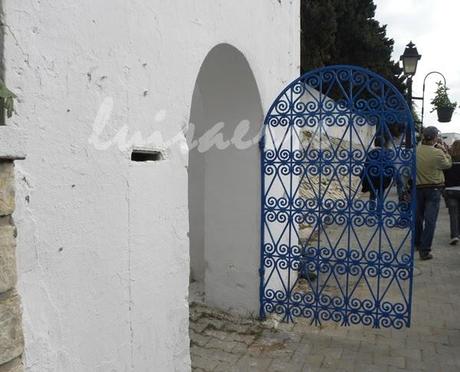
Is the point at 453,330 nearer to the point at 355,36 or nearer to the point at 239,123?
the point at 239,123

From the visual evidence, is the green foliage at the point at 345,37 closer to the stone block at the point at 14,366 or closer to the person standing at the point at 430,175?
the person standing at the point at 430,175

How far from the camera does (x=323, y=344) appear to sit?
14.1 ft

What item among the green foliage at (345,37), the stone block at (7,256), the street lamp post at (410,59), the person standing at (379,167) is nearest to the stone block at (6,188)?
the stone block at (7,256)

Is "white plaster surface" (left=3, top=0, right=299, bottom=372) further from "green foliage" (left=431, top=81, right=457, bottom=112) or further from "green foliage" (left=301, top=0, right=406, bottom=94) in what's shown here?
"green foliage" (left=431, top=81, right=457, bottom=112)

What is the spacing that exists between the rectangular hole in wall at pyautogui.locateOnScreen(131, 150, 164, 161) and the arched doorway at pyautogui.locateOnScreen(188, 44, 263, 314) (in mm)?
1671

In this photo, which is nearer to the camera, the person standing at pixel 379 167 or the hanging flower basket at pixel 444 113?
the person standing at pixel 379 167

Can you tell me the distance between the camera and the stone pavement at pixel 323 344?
390 centimetres

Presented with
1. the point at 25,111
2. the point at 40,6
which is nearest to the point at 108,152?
the point at 25,111

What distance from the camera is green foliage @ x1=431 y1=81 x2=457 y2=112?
1768 centimetres

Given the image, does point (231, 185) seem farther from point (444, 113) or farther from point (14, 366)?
point (444, 113)

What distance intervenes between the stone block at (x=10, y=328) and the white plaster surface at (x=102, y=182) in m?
0.26

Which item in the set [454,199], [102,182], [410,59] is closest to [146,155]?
[102,182]

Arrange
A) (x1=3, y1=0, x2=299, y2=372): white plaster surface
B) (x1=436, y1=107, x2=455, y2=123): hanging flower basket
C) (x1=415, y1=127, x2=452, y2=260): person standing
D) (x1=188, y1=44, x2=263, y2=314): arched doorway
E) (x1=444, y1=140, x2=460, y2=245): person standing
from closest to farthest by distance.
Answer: (x1=3, y1=0, x2=299, y2=372): white plaster surface, (x1=188, y1=44, x2=263, y2=314): arched doorway, (x1=415, y1=127, x2=452, y2=260): person standing, (x1=444, y1=140, x2=460, y2=245): person standing, (x1=436, y1=107, x2=455, y2=123): hanging flower basket

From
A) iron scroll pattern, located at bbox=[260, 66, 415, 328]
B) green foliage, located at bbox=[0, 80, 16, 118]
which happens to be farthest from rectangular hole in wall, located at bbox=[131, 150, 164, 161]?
iron scroll pattern, located at bbox=[260, 66, 415, 328]
